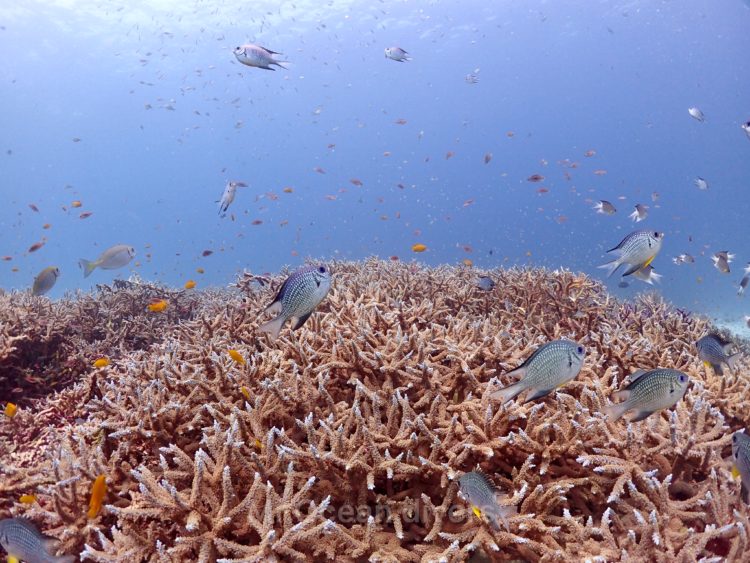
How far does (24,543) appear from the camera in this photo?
2.35 metres

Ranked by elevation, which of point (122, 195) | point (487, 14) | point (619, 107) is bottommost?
point (122, 195)

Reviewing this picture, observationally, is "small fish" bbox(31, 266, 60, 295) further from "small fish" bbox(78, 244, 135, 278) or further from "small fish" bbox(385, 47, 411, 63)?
"small fish" bbox(385, 47, 411, 63)

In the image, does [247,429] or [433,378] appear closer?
[247,429]

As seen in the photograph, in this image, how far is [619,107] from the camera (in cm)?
10525

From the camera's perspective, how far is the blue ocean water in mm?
44469

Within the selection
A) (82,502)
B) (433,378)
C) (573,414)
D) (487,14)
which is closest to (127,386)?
(82,502)

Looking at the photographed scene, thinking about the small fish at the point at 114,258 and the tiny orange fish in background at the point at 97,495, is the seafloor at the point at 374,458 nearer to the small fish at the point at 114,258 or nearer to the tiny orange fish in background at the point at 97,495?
the tiny orange fish in background at the point at 97,495

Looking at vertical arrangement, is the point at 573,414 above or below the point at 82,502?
above

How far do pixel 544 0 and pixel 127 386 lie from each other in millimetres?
60009

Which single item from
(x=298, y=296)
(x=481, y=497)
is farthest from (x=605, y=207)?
(x=298, y=296)

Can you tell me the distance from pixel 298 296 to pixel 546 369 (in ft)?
4.78

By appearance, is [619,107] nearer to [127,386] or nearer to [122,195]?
[127,386]

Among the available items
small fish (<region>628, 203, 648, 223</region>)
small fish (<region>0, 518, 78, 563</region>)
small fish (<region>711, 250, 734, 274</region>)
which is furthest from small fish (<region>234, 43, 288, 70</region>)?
small fish (<region>711, 250, 734, 274</region>)

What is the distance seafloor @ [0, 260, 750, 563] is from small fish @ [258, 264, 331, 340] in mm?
655
